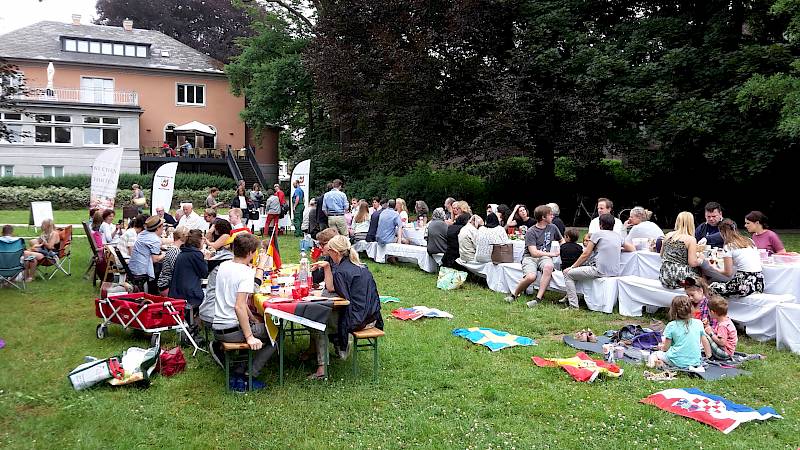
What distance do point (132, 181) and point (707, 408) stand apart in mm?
33803

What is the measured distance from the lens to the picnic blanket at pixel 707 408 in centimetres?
495

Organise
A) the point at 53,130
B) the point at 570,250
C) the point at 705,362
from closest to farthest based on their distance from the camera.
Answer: the point at 705,362, the point at 570,250, the point at 53,130

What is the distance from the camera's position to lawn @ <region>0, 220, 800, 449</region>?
187 inches

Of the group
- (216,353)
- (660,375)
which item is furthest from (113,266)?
(660,375)

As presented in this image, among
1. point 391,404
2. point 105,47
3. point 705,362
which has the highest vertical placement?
point 105,47

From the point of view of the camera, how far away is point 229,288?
559 cm

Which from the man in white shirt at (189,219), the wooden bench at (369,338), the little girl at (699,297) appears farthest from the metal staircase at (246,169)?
the wooden bench at (369,338)

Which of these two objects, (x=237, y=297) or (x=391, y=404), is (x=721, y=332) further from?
(x=237, y=297)

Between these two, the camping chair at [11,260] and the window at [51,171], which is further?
the window at [51,171]

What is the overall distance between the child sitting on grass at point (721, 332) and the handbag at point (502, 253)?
4.06 metres

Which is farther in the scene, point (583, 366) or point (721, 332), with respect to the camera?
point (721, 332)

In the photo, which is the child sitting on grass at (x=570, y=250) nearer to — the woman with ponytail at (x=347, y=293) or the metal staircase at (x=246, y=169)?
the woman with ponytail at (x=347, y=293)

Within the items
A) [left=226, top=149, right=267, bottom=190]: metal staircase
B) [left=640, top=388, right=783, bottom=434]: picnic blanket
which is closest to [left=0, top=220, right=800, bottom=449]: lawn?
[left=640, top=388, right=783, bottom=434]: picnic blanket

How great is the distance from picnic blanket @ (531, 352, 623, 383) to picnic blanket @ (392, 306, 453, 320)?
7.28ft
